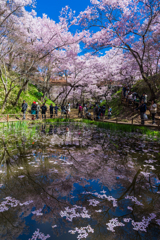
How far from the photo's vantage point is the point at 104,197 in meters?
3.38

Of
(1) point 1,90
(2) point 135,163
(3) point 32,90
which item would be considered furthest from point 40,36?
(2) point 135,163

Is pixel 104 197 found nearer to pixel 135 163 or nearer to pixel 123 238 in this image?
pixel 123 238

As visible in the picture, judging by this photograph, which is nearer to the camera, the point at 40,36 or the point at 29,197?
the point at 29,197

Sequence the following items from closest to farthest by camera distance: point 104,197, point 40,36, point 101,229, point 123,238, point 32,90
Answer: point 123,238, point 101,229, point 104,197, point 40,36, point 32,90

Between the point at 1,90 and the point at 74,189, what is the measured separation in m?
21.6

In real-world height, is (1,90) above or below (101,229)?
above

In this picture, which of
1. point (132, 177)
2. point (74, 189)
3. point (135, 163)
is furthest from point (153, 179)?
point (74, 189)

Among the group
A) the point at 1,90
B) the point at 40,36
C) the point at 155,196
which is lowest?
the point at 155,196

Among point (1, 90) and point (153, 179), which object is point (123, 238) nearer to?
point (153, 179)

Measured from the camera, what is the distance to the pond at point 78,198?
8.05 feet

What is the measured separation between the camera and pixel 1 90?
21.8 meters

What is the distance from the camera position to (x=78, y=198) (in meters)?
3.33

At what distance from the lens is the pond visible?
8.05ft

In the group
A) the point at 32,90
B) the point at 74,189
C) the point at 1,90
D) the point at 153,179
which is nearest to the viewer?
the point at 74,189
